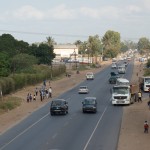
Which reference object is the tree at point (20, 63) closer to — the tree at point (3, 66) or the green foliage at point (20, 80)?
the green foliage at point (20, 80)

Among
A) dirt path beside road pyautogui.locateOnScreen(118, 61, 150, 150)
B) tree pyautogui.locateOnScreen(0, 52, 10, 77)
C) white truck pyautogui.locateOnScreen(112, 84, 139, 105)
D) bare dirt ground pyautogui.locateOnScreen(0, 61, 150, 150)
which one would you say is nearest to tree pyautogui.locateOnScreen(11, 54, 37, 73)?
tree pyautogui.locateOnScreen(0, 52, 10, 77)

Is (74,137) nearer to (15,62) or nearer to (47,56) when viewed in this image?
(15,62)

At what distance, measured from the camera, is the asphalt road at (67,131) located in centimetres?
2789

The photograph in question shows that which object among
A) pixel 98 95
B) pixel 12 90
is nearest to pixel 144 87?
pixel 98 95

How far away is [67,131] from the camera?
33656mm

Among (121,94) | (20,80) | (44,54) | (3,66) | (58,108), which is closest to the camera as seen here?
(58,108)

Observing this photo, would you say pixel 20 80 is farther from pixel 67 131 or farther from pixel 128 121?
pixel 67 131

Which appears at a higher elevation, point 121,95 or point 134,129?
point 121,95

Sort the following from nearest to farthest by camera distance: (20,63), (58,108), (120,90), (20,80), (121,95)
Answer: (58,108), (121,95), (120,90), (20,80), (20,63)

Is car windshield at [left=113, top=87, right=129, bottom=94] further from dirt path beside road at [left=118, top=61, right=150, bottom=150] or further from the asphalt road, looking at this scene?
the asphalt road

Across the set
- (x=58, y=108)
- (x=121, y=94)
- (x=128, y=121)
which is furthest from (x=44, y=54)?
(x=128, y=121)

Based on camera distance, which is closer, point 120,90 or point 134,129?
point 134,129

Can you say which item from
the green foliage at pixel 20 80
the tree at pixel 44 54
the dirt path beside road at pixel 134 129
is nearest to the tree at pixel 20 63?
the green foliage at pixel 20 80

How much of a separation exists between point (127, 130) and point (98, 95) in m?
29.6
